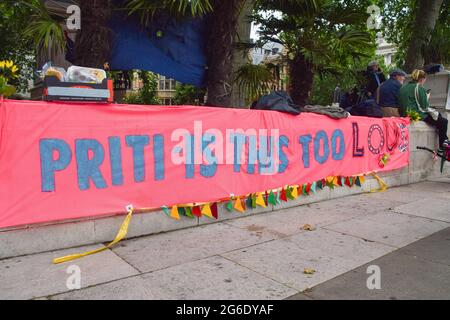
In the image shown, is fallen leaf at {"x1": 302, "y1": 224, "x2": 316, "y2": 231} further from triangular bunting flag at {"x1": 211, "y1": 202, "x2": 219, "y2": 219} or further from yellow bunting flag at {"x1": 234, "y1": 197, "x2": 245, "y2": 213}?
triangular bunting flag at {"x1": 211, "y1": 202, "x2": 219, "y2": 219}

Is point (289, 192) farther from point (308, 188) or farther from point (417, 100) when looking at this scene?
point (417, 100)

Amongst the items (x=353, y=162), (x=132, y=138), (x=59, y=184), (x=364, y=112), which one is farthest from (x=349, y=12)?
(x=59, y=184)

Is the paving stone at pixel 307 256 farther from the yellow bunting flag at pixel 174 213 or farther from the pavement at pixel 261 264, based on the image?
the yellow bunting flag at pixel 174 213

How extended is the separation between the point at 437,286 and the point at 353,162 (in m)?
3.98

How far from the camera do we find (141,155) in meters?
4.33

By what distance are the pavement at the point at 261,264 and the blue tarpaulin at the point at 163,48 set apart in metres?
3.52

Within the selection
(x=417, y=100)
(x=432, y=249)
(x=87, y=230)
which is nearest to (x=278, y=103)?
(x=432, y=249)

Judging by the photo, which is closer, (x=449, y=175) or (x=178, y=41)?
(x=178, y=41)

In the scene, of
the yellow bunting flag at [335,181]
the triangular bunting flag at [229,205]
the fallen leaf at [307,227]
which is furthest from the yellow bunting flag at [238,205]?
the yellow bunting flag at [335,181]

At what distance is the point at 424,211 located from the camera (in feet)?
19.4

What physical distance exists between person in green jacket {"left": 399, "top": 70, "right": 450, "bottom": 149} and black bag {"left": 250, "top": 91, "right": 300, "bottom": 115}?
3990 mm


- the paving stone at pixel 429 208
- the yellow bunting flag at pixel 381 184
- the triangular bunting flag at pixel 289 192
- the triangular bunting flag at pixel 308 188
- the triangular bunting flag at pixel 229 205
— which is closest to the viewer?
the triangular bunting flag at pixel 229 205

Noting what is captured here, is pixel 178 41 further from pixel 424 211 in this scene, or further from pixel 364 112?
pixel 424 211

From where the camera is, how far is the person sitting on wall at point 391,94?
8834 millimetres
